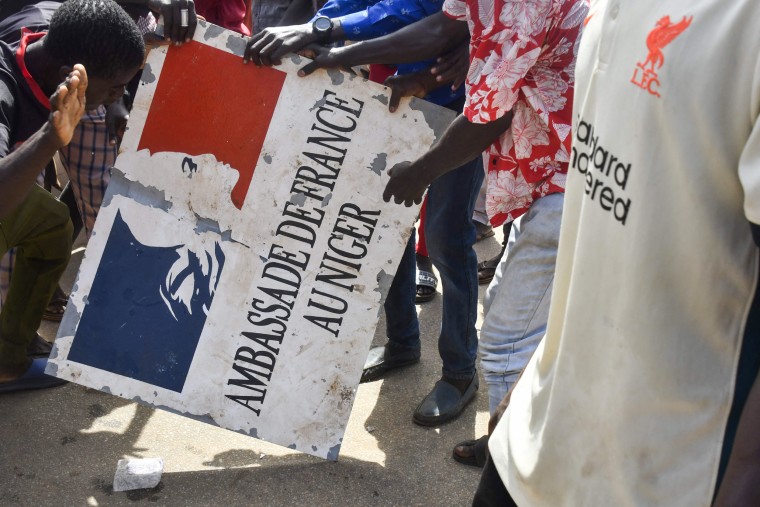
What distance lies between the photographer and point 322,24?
8.95 feet

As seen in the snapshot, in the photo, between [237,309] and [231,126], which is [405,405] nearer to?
[237,309]

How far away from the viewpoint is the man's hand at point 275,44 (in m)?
2.66

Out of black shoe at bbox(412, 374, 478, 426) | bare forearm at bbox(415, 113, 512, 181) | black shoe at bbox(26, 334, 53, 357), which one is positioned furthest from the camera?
black shoe at bbox(26, 334, 53, 357)

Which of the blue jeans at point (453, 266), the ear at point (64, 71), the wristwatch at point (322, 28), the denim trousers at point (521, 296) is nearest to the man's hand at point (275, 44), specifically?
the wristwatch at point (322, 28)

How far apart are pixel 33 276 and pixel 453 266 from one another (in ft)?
4.82

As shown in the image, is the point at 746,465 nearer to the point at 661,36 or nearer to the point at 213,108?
the point at 661,36

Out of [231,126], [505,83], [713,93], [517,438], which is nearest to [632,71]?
[713,93]

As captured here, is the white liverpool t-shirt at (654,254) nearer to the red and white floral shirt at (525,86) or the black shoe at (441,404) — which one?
the red and white floral shirt at (525,86)

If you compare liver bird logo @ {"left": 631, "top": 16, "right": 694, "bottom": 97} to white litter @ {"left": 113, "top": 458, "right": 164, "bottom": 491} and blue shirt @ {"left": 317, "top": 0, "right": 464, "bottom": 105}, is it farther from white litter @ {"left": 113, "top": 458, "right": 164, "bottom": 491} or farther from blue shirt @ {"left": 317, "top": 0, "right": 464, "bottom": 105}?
white litter @ {"left": 113, "top": 458, "right": 164, "bottom": 491}

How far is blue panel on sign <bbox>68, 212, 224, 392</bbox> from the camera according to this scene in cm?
277

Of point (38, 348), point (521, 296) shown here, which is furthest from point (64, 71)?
point (521, 296)

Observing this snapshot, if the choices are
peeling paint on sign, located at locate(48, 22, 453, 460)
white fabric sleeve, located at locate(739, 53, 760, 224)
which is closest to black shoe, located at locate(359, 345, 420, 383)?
peeling paint on sign, located at locate(48, 22, 453, 460)

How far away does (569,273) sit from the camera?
1.43 m

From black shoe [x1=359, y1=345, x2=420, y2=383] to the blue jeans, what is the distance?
6.1 inches
